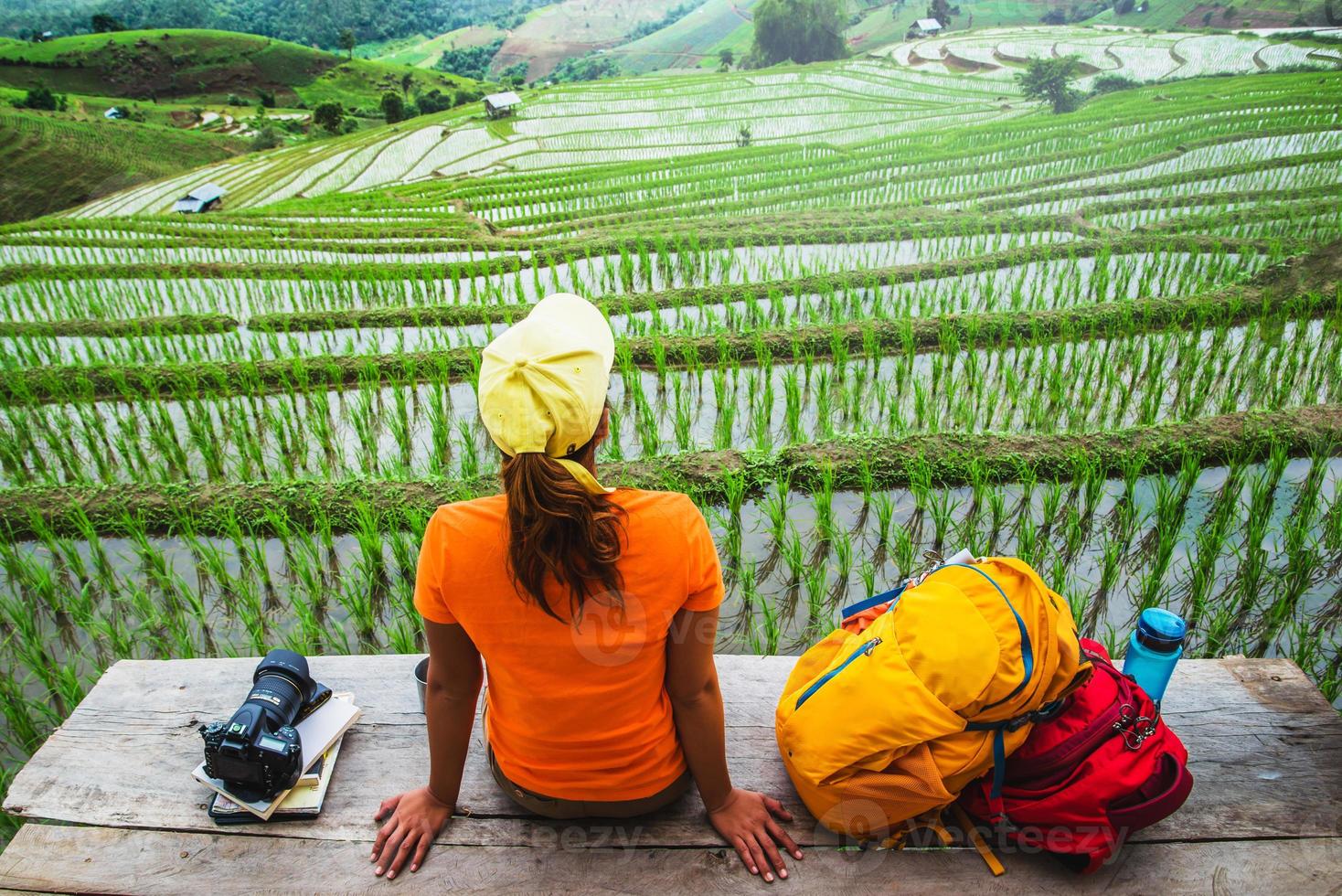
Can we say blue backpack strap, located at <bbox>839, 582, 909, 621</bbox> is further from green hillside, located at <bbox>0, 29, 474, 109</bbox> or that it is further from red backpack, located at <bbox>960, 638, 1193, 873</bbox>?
green hillside, located at <bbox>0, 29, 474, 109</bbox>

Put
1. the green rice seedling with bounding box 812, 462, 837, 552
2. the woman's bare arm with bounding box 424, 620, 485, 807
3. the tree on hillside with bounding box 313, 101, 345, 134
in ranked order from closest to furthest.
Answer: the woman's bare arm with bounding box 424, 620, 485, 807 < the green rice seedling with bounding box 812, 462, 837, 552 < the tree on hillside with bounding box 313, 101, 345, 134

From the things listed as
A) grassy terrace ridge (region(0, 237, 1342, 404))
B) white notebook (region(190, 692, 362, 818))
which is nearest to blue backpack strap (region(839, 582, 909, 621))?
white notebook (region(190, 692, 362, 818))

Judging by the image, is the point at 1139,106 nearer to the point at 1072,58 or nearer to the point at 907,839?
the point at 1072,58

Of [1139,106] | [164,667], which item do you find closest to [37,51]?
[164,667]

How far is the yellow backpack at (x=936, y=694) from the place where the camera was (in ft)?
3.41

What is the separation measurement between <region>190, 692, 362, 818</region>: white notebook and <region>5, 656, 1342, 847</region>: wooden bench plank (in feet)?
0.14

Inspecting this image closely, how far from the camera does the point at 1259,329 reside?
3383 mm

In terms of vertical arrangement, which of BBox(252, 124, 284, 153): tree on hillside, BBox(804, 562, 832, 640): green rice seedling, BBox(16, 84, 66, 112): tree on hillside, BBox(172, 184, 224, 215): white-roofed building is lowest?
BBox(804, 562, 832, 640): green rice seedling

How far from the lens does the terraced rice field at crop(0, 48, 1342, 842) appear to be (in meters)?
2.09

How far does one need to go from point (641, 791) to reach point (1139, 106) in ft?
21.2

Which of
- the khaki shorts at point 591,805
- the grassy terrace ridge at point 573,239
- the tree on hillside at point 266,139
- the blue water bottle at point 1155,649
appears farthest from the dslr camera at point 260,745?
the tree on hillside at point 266,139

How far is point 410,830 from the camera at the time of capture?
115cm

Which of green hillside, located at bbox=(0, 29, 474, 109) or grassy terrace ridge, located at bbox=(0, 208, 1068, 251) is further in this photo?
green hillside, located at bbox=(0, 29, 474, 109)

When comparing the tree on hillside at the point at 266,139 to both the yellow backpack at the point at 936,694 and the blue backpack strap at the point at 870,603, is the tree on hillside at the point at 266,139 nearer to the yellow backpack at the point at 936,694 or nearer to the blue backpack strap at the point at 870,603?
the blue backpack strap at the point at 870,603
